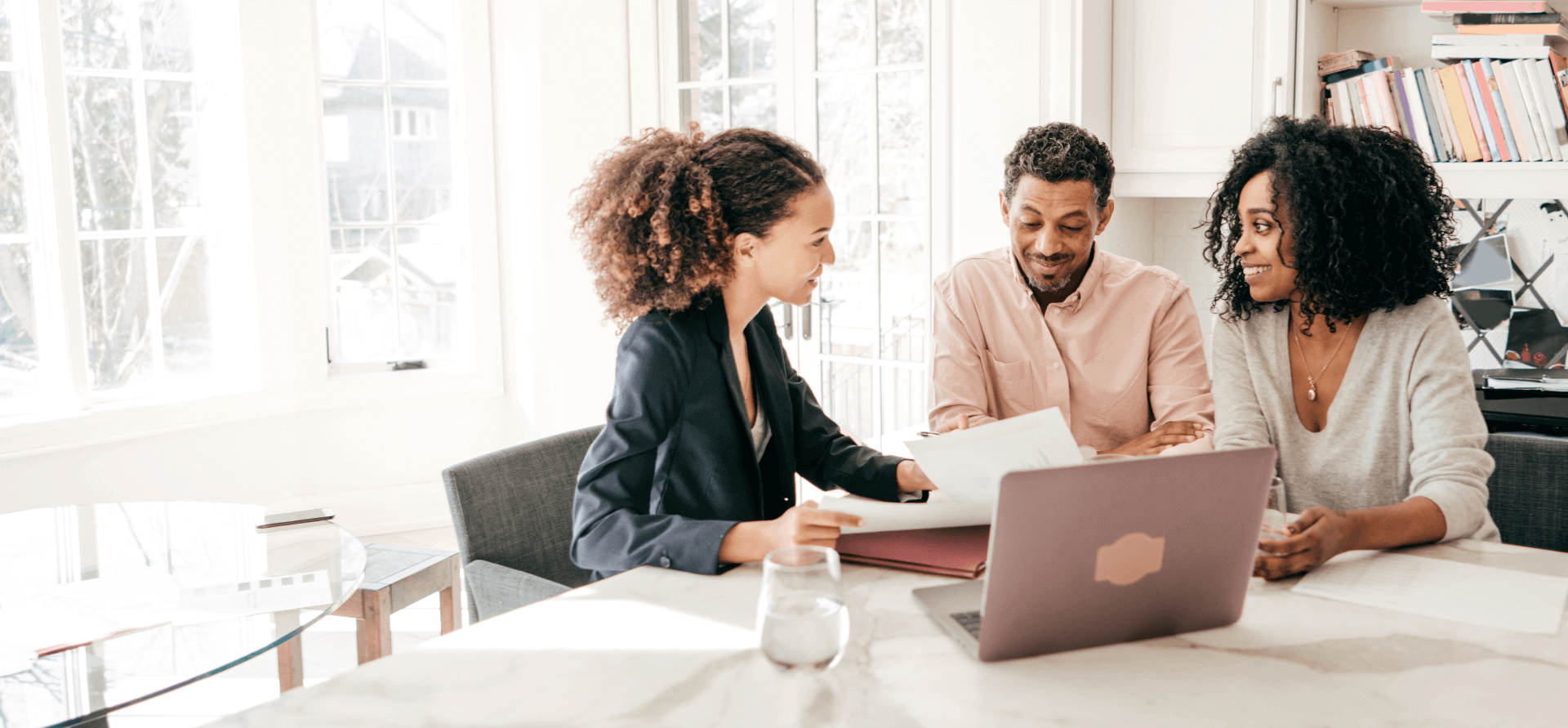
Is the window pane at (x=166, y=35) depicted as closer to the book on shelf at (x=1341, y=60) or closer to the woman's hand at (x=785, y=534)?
the woman's hand at (x=785, y=534)

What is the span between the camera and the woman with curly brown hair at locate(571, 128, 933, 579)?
1.48m

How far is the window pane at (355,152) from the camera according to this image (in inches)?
161

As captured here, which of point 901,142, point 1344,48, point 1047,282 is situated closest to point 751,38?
point 901,142

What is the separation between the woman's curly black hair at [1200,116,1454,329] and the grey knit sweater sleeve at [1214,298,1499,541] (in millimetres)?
50

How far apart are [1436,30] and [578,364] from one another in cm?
299

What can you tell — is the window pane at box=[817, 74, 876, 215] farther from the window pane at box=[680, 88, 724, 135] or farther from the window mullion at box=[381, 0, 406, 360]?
the window mullion at box=[381, 0, 406, 360]

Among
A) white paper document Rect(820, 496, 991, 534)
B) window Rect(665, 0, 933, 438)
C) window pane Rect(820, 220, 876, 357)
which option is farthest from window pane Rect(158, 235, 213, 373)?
white paper document Rect(820, 496, 991, 534)

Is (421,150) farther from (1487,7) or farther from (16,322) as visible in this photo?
(1487,7)

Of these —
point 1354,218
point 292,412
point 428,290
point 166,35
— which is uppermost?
point 166,35

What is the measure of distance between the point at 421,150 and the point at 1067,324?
112 inches

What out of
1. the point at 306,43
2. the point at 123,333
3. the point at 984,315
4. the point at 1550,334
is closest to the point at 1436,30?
the point at 1550,334

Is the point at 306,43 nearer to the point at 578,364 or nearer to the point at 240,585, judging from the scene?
the point at 578,364

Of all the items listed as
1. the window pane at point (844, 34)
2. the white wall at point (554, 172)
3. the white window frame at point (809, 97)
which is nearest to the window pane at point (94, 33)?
the white wall at point (554, 172)

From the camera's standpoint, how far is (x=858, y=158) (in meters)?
3.69
